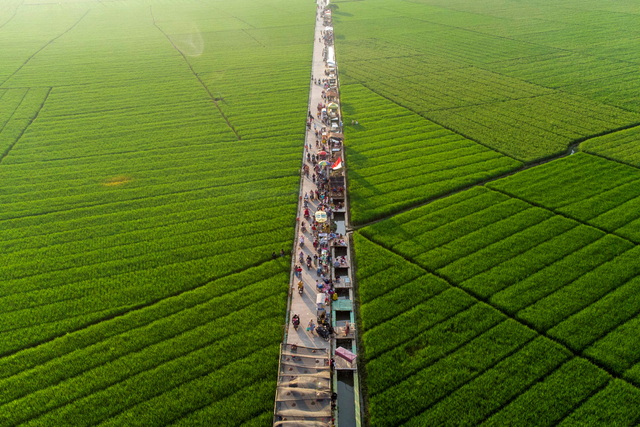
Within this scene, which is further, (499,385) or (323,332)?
(323,332)

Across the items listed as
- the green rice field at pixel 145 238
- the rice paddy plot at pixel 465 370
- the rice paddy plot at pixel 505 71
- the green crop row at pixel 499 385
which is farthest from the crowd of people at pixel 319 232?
the rice paddy plot at pixel 505 71

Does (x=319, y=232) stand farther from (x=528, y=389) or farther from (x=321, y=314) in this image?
(x=528, y=389)

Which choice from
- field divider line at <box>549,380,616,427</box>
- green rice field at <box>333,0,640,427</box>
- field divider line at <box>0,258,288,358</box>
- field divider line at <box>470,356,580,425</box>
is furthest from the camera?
field divider line at <box>0,258,288,358</box>

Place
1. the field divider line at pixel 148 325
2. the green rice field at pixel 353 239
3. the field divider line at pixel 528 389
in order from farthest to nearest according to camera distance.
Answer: the field divider line at pixel 148 325
the green rice field at pixel 353 239
the field divider line at pixel 528 389

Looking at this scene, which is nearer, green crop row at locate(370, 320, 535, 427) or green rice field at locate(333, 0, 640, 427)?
green crop row at locate(370, 320, 535, 427)

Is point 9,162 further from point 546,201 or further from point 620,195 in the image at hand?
point 620,195

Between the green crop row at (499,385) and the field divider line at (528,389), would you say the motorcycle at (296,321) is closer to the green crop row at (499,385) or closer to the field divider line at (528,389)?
the green crop row at (499,385)

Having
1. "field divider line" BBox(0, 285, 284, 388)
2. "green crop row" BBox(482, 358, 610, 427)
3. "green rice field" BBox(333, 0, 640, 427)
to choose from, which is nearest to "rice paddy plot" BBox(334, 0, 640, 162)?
"green rice field" BBox(333, 0, 640, 427)

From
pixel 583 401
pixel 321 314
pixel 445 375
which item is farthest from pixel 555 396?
pixel 321 314

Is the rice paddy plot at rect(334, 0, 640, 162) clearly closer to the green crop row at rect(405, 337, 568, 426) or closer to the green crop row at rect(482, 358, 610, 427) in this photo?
the green crop row at rect(405, 337, 568, 426)
